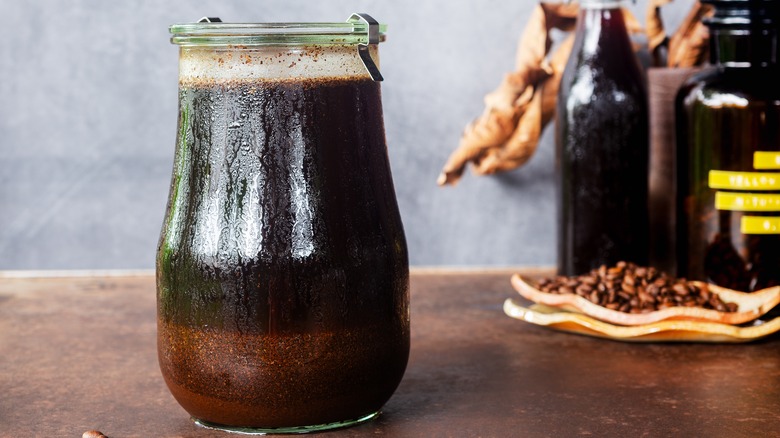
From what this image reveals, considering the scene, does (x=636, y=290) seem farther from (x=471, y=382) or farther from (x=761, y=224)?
(x=471, y=382)

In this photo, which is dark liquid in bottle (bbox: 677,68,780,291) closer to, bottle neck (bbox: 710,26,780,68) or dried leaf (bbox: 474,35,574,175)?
bottle neck (bbox: 710,26,780,68)

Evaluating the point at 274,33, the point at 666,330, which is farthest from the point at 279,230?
the point at 666,330

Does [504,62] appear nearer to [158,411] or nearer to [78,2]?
[78,2]

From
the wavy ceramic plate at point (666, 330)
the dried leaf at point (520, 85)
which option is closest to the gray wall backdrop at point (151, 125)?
the dried leaf at point (520, 85)

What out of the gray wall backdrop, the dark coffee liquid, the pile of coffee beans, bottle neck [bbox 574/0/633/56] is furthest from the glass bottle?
the dark coffee liquid

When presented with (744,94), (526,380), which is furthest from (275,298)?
(744,94)

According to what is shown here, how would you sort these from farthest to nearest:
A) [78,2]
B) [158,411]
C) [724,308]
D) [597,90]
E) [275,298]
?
[78,2], [597,90], [724,308], [158,411], [275,298]

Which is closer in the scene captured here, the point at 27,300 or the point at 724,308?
the point at 724,308
